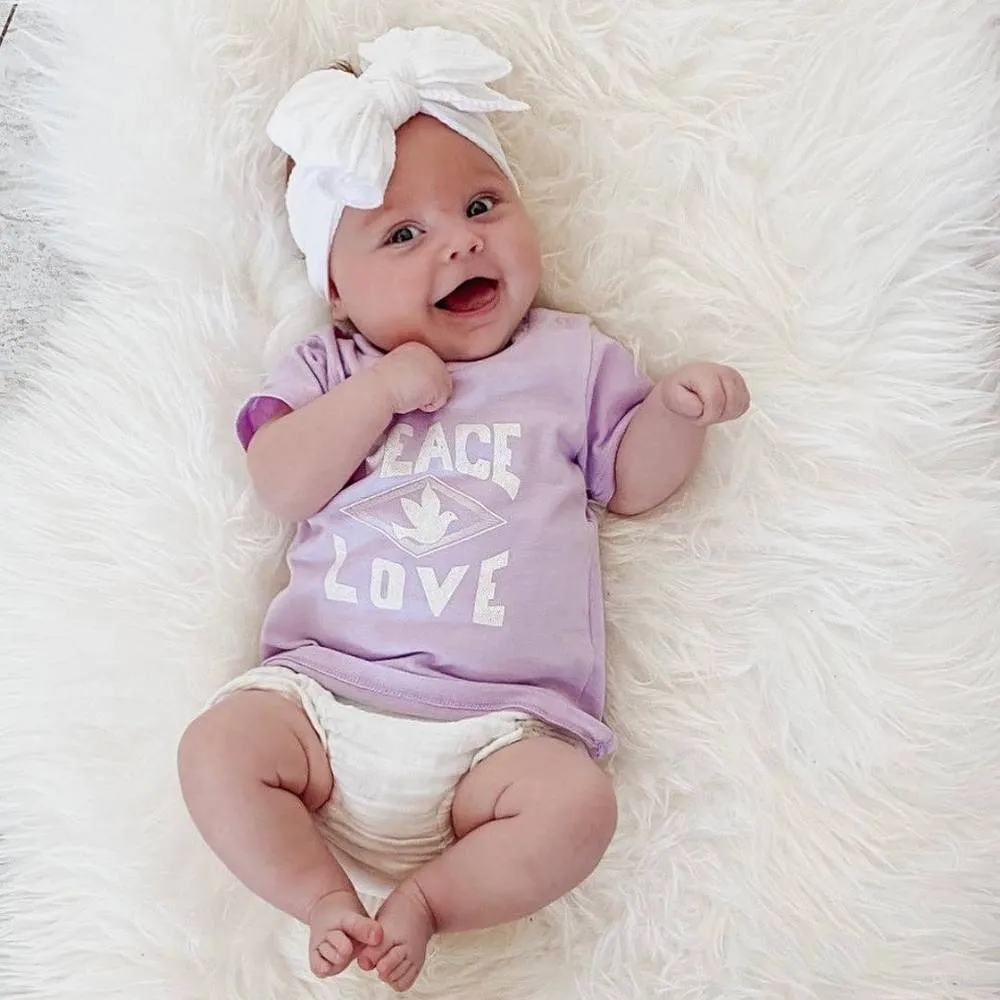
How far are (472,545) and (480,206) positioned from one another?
1.03ft

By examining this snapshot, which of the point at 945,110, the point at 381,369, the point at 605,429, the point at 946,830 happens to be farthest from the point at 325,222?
the point at 946,830

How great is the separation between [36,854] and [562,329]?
2.08 ft

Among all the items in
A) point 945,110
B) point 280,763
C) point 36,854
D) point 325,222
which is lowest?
point 36,854

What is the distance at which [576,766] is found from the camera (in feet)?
3.07

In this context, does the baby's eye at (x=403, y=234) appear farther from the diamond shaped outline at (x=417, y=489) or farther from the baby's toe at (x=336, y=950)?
the baby's toe at (x=336, y=950)

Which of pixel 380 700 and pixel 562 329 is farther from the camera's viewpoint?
pixel 562 329

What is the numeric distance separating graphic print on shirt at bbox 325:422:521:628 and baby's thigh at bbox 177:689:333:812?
0.38 feet

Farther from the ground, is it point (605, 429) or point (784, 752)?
point (605, 429)

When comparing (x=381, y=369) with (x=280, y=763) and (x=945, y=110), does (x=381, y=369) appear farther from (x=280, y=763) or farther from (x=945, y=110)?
(x=945, y=110)

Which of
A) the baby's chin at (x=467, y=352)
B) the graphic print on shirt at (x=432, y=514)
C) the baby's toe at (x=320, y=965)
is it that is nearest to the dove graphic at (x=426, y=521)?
the graphic print on shirt at (x=432, y=514)

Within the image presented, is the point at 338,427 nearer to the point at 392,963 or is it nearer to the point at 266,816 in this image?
the point at 266,816

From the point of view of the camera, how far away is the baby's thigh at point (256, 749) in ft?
2.99

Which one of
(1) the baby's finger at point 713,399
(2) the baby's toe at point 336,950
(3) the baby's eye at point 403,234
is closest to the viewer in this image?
(2) the baby's toe at point 336,950

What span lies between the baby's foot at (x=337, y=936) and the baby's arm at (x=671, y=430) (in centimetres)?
44
